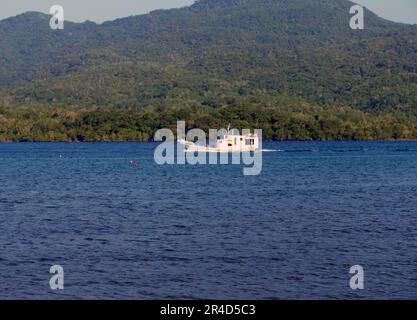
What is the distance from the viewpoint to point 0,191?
7194 centimetres

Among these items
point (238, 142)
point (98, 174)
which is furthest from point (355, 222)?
point (238, 142)

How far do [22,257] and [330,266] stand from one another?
13051mm

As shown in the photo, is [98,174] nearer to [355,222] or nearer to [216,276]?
[355,222]

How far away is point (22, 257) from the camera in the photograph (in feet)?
119

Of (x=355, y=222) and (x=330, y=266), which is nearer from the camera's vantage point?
(x=330, y=266)

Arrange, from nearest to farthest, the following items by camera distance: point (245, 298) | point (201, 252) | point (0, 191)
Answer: point (245, 298) < point (201, 252) < point (0, 191)

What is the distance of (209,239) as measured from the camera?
41250 millimetres

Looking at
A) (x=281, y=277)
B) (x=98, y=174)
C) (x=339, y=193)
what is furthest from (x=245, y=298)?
(x=98, y=174)

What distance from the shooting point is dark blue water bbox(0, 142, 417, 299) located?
1220 inches

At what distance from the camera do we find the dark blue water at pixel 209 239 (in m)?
31.0

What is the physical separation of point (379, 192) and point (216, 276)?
38150mm
